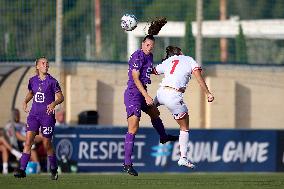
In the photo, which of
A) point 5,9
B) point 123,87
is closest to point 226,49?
point 123,87

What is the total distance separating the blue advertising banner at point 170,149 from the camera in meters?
25.4

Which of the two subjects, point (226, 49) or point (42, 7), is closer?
point (42, 7)

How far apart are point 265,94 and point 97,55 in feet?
14.5

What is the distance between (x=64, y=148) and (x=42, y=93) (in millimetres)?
7486

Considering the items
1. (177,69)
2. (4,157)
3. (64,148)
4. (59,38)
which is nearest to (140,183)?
(177,69)

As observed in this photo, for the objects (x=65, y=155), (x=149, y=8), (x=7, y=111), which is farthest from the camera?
(x=149, y=8)

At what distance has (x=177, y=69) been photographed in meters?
17.8

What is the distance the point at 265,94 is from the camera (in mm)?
29797

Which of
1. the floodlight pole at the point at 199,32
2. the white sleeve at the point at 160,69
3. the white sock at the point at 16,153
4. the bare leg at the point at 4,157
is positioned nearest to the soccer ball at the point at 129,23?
the white sleeve at the point at 160,69

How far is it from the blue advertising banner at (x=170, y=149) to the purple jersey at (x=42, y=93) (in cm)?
728

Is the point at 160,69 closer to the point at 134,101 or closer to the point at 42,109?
the point at 134,101

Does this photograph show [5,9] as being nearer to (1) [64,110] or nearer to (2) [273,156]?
(1) [64,110]

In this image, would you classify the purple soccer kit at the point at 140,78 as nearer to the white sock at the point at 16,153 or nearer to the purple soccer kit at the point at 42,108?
the purple soccer kit at the point at 42,108

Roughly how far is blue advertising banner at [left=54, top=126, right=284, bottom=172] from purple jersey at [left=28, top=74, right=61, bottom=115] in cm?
728
